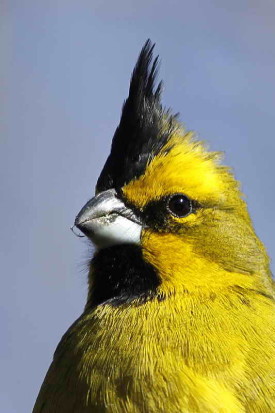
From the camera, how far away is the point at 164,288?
15.3 feet

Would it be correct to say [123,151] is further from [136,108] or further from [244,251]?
[244,251]

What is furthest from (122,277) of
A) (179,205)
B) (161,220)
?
(179,205)

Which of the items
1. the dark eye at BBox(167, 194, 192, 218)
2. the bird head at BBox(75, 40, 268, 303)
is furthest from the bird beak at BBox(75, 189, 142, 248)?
the dark eye at BBox(167, 194, 192, 218)

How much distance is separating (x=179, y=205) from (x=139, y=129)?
527 mm

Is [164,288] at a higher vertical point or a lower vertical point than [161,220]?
lower

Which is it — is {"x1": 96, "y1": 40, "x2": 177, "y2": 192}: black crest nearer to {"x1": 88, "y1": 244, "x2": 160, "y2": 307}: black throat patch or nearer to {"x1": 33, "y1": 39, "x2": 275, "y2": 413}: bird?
{"x1": 33, "y1": 39, "x2": 275, "y2": 413}: bird

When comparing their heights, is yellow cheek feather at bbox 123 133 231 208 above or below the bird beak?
above

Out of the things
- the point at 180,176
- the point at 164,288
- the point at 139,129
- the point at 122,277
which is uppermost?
the point at 139,129

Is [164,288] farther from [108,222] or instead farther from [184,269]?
[108,222]

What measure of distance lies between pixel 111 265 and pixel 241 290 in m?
0.74

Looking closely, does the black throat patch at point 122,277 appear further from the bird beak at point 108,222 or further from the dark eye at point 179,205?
the dark eye at point 179,205

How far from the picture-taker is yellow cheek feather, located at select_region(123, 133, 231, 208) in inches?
191

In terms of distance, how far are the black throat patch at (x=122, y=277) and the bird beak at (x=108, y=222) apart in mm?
67

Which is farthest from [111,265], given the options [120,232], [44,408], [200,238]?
[44,408]
